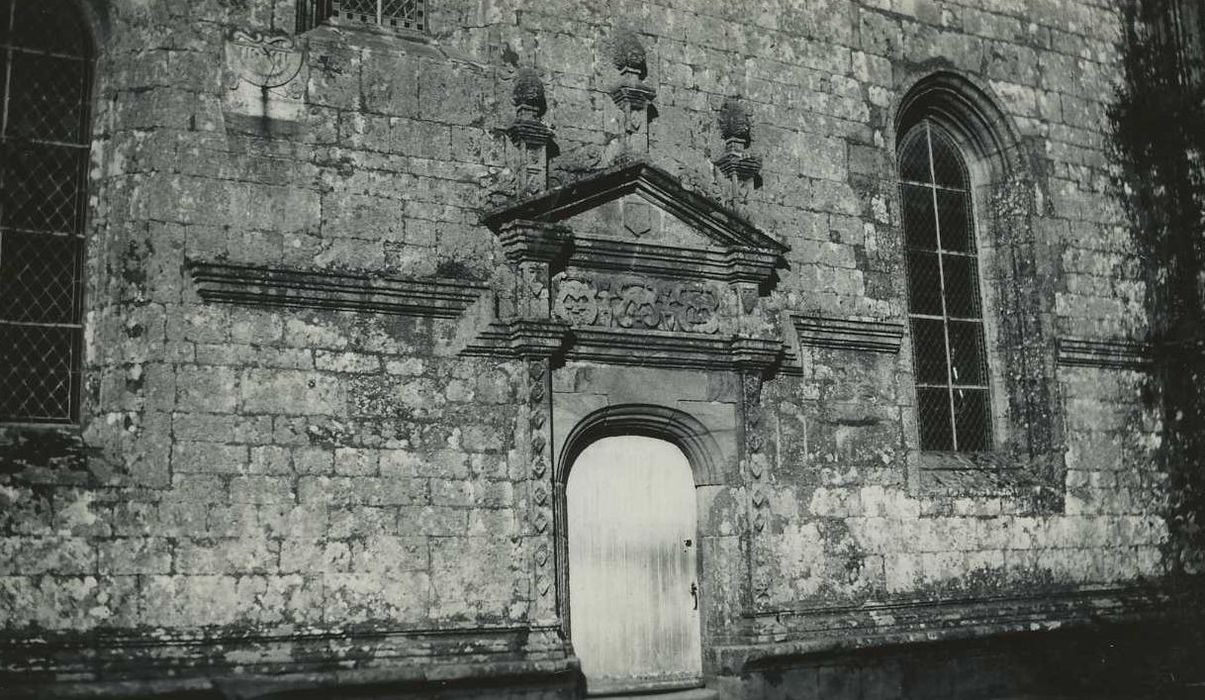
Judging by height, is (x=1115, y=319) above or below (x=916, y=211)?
below

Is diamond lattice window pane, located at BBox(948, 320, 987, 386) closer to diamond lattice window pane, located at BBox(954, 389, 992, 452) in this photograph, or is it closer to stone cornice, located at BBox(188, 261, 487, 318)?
diamond lattice window pane, located at BBox(954, 389, 992, 452)

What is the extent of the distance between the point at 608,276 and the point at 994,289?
376 cm

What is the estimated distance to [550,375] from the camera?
7.94 metres

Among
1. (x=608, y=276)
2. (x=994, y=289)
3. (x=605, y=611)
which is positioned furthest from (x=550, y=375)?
(x=994, y=289)

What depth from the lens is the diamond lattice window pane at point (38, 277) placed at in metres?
7.10

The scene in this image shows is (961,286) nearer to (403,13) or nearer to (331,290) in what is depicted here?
(403,13)

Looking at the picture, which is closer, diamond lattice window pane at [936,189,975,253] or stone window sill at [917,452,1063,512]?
stone window sill at [917,452,1063,512]

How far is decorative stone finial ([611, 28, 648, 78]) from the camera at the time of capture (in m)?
8.54

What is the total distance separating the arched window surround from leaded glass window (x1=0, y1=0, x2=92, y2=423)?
5.98 metres

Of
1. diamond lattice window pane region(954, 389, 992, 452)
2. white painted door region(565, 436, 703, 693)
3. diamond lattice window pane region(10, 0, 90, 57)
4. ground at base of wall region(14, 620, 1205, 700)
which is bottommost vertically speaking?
ground at base of wall region(14, 620, 1205, 700)

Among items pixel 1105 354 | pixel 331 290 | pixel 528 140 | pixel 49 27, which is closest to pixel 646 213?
pixel 528 140

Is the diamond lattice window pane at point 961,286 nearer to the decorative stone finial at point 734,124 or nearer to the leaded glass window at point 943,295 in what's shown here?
the leaded glass window at point 943,295

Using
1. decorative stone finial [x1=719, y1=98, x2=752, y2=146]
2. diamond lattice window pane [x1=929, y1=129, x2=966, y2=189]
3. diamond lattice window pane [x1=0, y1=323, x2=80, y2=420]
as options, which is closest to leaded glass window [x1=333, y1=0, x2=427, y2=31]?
decorative stone finial [x1=719, y1=98, x2=752, y2=146]

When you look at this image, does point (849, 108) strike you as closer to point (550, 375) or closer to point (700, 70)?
point (700, 70)
